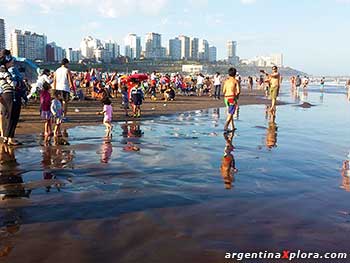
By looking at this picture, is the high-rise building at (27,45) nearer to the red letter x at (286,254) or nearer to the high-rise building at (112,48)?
the high-rise building at (112,48)

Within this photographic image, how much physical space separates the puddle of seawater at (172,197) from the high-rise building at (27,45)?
144627 mm

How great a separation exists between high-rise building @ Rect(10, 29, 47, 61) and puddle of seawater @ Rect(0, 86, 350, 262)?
145 m

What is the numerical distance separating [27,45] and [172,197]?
159 meters

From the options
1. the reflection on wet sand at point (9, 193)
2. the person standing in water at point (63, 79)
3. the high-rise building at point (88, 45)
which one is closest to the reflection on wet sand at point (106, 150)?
the reflection on wet sand at point (9, 193)

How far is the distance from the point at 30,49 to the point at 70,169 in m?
157

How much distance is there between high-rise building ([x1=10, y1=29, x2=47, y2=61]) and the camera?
143 m

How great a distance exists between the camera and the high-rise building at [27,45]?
14338cm

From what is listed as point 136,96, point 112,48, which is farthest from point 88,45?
point 136,96

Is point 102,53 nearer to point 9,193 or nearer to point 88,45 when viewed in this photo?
point 88,45

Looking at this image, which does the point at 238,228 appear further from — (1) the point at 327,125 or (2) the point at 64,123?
(1) the point at 327,125

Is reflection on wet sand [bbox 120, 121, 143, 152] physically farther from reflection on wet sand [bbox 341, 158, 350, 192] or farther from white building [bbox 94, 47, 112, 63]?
white building [bbox 94, 47, 112, 63]

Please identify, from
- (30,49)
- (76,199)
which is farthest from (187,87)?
(30,49)

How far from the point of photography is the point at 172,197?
201 inches

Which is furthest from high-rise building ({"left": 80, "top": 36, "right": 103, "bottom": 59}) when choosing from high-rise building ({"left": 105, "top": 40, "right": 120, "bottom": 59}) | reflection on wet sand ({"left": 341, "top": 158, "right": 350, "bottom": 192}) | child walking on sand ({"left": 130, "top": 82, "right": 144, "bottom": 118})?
reflection on wet sand ({"left": 341, "top": 158, "right": 350, "bottom": 192})
